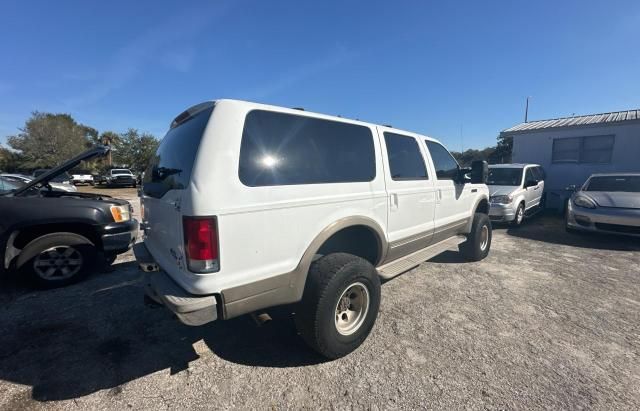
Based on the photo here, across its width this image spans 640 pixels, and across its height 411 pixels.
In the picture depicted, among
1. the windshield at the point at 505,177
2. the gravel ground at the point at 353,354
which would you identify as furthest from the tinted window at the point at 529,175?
the gravel ground at the point at 353,354

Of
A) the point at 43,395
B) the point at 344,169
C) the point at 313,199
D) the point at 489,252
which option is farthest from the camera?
the point at 489,252

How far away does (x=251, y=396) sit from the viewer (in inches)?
80.8

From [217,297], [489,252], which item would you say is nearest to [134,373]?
[217,297]

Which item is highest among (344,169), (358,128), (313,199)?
(358,128)

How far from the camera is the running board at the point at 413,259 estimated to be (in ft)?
9.85

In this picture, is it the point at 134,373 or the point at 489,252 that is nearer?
the point at 134,373

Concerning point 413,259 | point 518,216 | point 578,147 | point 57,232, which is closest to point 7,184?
point 57,232

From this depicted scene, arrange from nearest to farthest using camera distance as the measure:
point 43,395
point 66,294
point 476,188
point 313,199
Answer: point 43,395 < point 313,199 < point 66,294 < point 476,188

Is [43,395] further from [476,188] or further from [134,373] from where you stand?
[476,188]

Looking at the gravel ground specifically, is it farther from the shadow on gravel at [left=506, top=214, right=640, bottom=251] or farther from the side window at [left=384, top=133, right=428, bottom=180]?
the shadow on gravel at [left=506, top=214, right=640, bottom=251]

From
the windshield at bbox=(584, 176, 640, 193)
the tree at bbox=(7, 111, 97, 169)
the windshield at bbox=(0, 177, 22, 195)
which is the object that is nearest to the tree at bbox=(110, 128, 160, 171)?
the tree at bbox=(7, 111, 97, 169)

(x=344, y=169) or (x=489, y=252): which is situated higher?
(x=344, y=169)

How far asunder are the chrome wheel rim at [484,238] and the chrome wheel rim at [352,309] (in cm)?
335

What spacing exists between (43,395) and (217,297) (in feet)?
4.91
